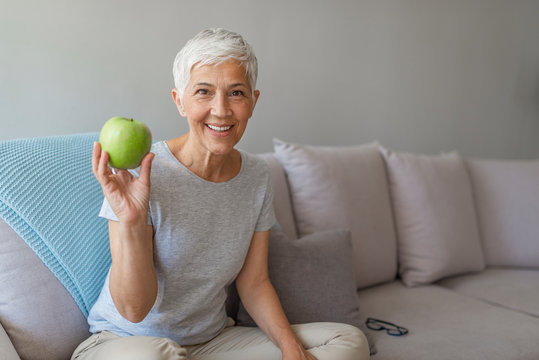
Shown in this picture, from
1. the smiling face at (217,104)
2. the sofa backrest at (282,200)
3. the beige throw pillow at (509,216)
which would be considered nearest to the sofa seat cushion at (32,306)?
the smiling face at (217,104)

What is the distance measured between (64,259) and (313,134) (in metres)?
1.54

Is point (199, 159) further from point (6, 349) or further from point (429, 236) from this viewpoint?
point (429, 236)

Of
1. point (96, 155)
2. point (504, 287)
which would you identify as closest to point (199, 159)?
point (96, 155)

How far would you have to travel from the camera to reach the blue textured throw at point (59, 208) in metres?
1.14

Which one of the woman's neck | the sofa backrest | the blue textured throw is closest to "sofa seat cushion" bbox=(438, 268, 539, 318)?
the sofa backrest

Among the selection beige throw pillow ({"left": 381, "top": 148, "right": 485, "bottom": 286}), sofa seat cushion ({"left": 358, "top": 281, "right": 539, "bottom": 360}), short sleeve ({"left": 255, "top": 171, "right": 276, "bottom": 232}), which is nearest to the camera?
short sleeve ({"left": 255, "top": 171, "right": 276, "bottom": 232})

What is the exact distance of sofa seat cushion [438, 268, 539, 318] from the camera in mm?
1915

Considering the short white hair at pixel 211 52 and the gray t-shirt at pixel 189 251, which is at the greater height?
the short white hair at pixel 211 52

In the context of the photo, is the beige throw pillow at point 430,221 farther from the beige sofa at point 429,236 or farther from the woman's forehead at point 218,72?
the woman's forehead at point 218,72

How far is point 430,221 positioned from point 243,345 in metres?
1.19

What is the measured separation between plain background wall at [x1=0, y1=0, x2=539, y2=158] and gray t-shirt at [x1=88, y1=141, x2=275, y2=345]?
662 millimetres

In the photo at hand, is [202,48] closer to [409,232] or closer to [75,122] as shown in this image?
[75,122]

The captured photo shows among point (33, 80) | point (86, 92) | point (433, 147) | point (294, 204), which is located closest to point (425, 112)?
point (433, 147)

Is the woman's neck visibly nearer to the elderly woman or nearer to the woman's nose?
the elderly woman
